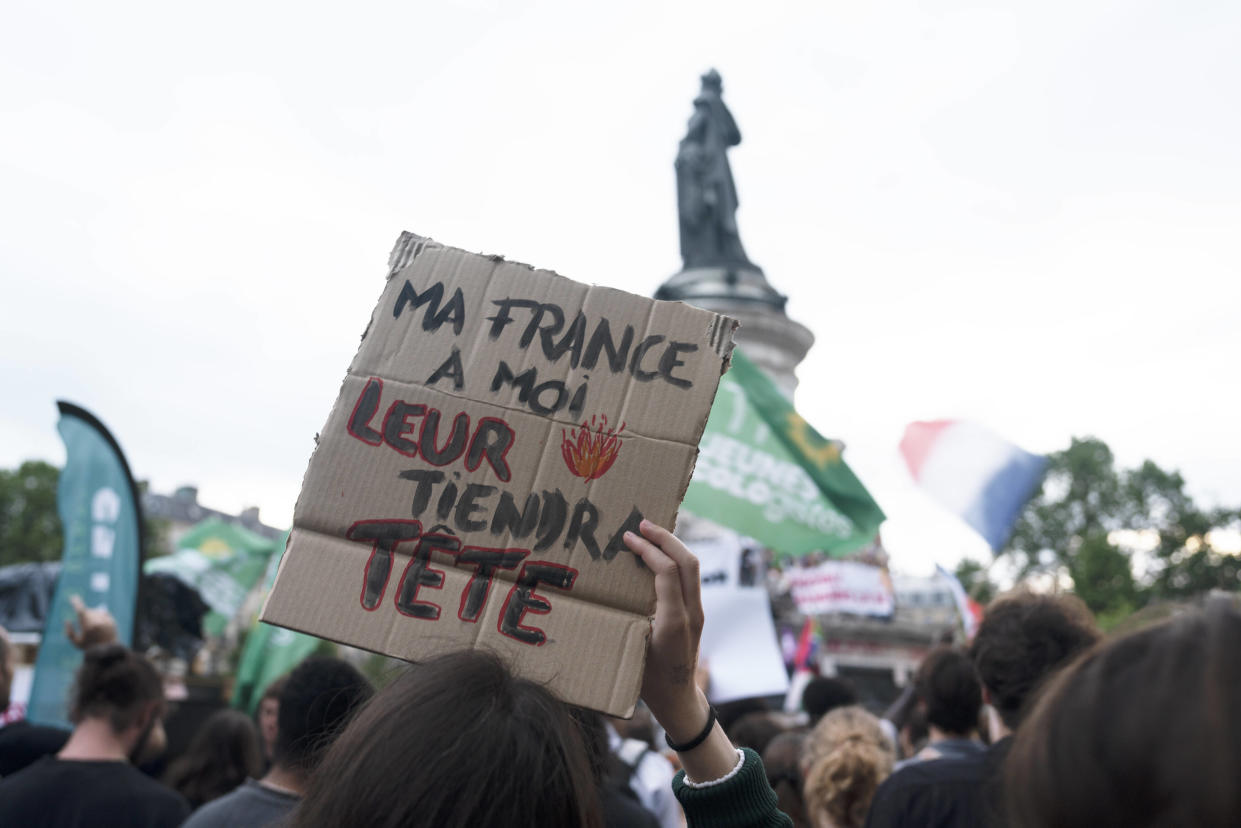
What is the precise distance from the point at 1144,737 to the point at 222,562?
10.1 metres

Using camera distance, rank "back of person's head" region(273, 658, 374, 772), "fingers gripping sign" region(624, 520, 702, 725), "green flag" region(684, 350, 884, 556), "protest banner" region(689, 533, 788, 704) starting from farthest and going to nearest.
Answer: "green flag" region(684, 350, 884, 556) → "protest banner" region(689, 533, 788, 704) → "back of person's head" region(273, 658, 374, 772) → "fingers gripping sign" region(624, 520, 702, 725)

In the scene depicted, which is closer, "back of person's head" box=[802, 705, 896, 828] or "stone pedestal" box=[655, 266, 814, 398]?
"back of person's head" box=[802, 705, 896, 828]

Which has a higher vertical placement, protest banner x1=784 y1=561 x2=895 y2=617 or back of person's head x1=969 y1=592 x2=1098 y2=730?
protest banner x1=784 y1=561 x2=895 y2=617

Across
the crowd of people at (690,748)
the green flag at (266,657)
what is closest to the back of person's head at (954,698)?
the crowd of people at (690,748)

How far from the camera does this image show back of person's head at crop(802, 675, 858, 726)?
5.12 meters

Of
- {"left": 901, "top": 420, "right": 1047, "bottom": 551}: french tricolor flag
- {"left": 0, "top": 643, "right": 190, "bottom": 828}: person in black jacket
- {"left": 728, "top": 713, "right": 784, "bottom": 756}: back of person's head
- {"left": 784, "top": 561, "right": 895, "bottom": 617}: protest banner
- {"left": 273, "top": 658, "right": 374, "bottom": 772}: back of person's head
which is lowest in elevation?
{"left": 0, "top": 643, "right": 190, "bottom": 828}: person in black jacket

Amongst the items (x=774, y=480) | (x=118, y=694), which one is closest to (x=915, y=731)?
(x=774, y=480)

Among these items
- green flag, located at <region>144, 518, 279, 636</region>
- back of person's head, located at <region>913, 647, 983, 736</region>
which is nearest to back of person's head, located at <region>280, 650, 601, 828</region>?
back of person's head, located at <region>913, 647, 983, 736</region>

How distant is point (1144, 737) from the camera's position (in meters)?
0.89

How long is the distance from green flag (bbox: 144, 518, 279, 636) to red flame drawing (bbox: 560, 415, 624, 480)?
8653 mm

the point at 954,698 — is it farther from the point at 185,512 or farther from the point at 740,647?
the point at 185,512

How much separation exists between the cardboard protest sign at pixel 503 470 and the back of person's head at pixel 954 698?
188 centimetres

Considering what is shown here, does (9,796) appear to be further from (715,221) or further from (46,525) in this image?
(46,525)

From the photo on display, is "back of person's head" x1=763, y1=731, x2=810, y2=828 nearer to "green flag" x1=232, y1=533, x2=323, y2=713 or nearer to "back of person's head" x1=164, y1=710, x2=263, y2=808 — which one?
"back of person's head" x1=164, y1=710, x2=263, y2=808
